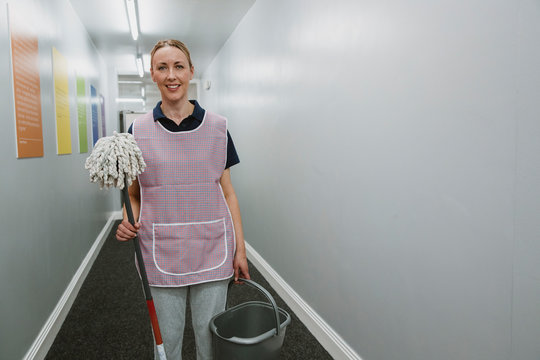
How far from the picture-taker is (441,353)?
1231mm

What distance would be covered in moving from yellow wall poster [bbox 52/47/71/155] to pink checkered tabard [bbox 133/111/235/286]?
1876mm

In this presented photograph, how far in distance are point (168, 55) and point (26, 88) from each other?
1.30 meters

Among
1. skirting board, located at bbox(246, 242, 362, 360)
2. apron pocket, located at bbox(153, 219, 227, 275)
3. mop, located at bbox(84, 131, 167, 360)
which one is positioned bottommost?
skirting board, located at bbox(246, 242, 362, 360)

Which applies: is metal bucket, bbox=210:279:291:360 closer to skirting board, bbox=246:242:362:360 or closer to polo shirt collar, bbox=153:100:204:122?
polo shirt collar, bbox=153:100:204:122

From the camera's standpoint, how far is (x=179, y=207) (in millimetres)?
1116

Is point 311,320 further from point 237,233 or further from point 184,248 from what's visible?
point 184,248

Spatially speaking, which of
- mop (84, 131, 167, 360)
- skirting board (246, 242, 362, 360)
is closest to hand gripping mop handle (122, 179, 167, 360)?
mop (84, 131, 167, 360)

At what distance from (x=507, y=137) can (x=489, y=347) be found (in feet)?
2.01

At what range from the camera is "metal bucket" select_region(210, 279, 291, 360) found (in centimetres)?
98

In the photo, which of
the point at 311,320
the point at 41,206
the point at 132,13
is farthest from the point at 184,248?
the point at 132,13

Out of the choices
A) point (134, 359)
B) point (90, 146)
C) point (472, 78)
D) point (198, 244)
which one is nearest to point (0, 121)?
point (198, 244)

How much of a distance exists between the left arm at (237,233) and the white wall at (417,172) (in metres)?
0.65

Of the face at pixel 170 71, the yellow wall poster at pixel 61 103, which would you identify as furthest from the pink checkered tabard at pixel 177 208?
the yellow wall poster at pixel 61 103

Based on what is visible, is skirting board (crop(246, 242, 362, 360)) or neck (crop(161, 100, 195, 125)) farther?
skirting board (crop(246, 242, 362, 360))
